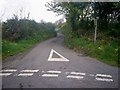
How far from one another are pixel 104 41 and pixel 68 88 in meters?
13.1

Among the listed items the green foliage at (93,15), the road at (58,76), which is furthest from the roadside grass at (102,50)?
the green foliage at (93,15)

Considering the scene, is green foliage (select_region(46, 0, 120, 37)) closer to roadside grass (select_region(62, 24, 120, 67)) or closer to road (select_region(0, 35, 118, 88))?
roadside grass (select_region(62, 24, 120, 67))

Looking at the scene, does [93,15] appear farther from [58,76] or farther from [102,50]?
[58,76]

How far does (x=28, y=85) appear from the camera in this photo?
9078 mm

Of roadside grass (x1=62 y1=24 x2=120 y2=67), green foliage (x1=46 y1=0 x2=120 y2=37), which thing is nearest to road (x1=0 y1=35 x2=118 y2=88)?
roadside grass (x1=62 y1=24 x2=120 y2=67)

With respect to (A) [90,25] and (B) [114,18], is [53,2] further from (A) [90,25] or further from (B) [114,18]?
(B) [114,18]

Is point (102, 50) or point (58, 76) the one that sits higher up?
point (102, 50)

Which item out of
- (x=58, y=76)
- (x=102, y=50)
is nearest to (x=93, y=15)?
(x=102, y=50)

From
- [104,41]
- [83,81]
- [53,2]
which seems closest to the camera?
[83,81]

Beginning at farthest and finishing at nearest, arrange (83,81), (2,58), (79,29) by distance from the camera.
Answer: (79,29) < (2,58) < (83,81)

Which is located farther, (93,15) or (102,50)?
(93,15)

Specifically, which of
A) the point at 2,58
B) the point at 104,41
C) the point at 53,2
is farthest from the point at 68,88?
the point at 53,2

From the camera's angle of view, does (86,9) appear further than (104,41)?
Yes

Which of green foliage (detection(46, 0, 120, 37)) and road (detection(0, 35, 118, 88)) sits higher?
green foliage (detection(46, 0, 120, 37))
